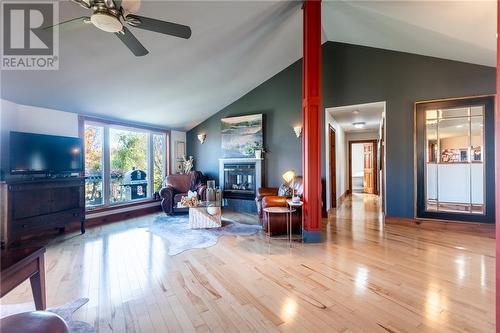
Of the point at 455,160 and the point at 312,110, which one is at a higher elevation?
the point at 312,110

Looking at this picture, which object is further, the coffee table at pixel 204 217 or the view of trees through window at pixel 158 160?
the view of trees through window at pixel 158 160

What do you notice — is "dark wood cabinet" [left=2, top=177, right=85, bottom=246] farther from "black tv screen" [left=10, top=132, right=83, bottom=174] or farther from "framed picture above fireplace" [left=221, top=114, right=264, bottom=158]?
"framed picture above fireplace" [left=221, top=114, right=264, bottom=158]

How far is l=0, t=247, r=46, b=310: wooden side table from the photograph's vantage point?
1317 millimetres

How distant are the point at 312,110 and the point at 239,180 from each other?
10.9 ft

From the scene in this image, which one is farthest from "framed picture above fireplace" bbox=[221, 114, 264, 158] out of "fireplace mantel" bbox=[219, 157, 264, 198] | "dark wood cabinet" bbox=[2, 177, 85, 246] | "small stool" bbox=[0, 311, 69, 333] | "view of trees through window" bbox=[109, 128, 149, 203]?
"small stool" bbox=[0, 311, 69, 333]

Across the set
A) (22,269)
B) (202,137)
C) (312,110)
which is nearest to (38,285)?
(22,269)

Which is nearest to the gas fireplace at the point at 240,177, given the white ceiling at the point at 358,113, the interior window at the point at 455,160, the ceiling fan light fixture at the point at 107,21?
the white ceiling at the point at 358,113

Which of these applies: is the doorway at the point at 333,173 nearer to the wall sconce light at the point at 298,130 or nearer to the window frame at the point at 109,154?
the wall sconce light at the point at 298,130

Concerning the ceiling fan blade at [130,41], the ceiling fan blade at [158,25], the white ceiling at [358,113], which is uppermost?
the white ceiling at [358,113]

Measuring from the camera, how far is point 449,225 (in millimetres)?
4262

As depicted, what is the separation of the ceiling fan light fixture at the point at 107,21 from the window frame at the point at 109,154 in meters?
3.50

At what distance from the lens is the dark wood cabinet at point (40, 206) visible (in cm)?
329

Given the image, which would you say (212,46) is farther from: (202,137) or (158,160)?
(158,160)

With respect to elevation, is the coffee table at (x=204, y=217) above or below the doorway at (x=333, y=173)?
below
